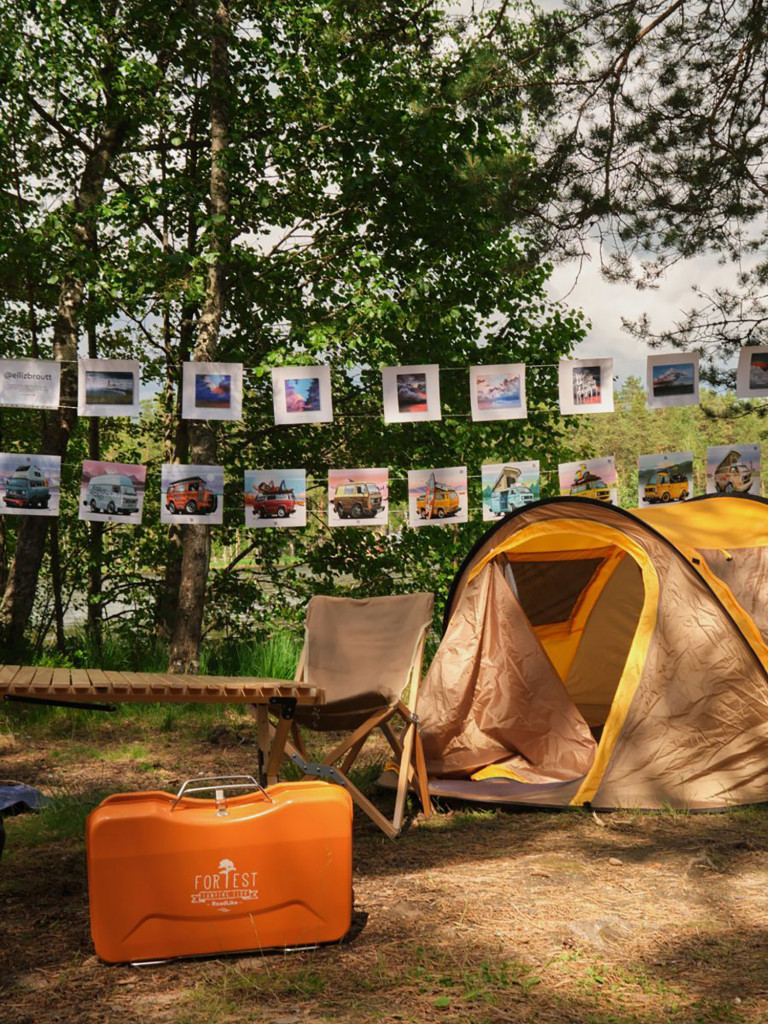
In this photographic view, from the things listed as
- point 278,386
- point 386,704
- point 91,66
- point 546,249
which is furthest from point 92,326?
point 386,704

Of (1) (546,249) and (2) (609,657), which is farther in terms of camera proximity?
(1) (546,249)

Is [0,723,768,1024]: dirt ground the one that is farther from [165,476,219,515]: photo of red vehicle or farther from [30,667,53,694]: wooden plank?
[165,476,219,515]: photo of red vehicle

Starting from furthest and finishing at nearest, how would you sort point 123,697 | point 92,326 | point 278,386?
point 92,326 < point 278,386 < point 123,697

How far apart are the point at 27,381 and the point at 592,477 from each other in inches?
135

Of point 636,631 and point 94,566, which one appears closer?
point 636,631

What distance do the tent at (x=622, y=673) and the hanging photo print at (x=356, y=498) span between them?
1316 mm

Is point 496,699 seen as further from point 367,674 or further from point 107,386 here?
point 107,386

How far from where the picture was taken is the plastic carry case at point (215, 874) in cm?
234

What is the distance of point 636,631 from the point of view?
13.8 feet

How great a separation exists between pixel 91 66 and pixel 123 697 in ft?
19.4

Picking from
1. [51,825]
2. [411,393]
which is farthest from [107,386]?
[51,825]

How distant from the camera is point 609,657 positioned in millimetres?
5422

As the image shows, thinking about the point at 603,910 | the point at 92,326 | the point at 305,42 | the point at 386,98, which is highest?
the point at 305,42

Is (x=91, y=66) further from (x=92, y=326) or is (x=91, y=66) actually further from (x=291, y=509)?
(x=291, y=509)
